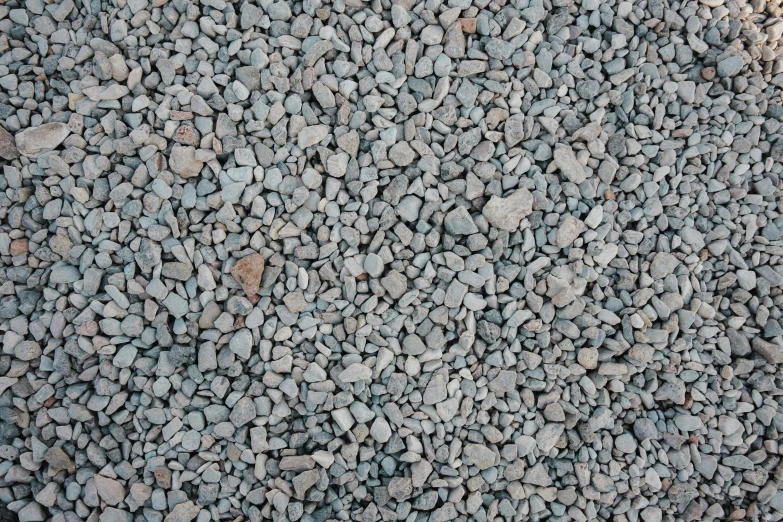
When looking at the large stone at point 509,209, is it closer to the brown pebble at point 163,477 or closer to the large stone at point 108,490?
the brown pebble at point 163,477

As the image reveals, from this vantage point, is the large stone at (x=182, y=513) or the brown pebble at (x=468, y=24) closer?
the large stone at (x=182, y=513)

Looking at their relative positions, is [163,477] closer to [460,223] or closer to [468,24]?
[460,223]

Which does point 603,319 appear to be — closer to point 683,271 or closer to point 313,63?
point 683,271

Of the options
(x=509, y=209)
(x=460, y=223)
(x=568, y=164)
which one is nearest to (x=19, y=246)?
(x=460, y=223)

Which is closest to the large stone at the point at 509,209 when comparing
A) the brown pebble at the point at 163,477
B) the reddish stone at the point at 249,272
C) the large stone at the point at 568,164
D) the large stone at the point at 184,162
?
the large stone at the point at 568,164

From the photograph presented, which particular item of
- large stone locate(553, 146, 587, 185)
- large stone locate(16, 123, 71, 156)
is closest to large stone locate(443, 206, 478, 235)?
large stone locate(553, 146, 587, 185)

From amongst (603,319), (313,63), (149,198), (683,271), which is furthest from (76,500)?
(683,271)

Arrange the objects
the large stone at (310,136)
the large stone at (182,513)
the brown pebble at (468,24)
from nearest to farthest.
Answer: the large stone at (182,513), the large stone at (310,136), the brown pebble at (468,24)
